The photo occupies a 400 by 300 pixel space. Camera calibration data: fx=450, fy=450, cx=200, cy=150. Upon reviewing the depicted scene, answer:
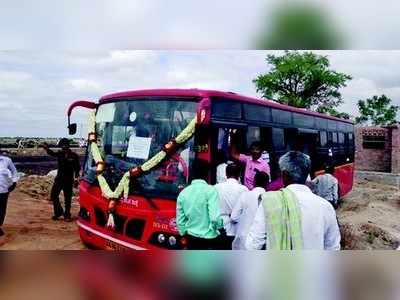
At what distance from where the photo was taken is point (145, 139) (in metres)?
3.20

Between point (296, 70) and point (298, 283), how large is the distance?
161 centimetres

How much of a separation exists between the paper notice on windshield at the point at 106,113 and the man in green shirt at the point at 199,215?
82 centimetres

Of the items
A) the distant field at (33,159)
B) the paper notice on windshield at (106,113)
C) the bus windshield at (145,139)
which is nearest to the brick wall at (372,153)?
the bus windshield at (145,139)

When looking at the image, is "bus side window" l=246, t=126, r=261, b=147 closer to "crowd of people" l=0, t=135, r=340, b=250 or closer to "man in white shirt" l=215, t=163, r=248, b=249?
"crowd of people" l=0, t=135, r=340, b=250

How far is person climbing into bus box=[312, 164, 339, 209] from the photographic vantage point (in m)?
3.21

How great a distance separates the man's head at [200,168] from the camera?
3.10m

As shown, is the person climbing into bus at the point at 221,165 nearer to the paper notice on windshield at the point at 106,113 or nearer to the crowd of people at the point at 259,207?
the crowd of people at the point at 259,207

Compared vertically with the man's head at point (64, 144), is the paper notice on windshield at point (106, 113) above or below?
above

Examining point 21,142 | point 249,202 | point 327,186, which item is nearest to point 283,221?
point 249,202

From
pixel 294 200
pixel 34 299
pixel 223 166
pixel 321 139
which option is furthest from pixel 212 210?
pixel 34 299

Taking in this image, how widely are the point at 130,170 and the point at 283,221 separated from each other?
4.61ft

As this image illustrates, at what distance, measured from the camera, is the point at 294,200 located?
7.24 feet

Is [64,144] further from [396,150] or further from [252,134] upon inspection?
[396,150]

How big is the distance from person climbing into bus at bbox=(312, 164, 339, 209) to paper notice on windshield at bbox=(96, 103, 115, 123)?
1.54 m
